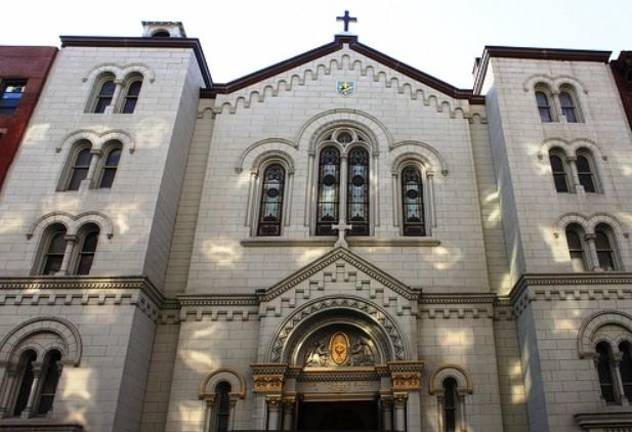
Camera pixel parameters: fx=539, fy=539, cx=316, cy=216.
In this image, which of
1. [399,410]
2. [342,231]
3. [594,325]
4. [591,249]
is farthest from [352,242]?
[594,325]

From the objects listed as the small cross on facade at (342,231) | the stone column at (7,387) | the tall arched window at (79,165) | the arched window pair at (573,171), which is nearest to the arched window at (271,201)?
the small cross on facade at (342,231)

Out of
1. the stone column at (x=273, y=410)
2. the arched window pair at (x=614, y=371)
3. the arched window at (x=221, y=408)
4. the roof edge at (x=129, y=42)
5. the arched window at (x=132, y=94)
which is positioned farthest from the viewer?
the roof edge at (x=129, y=42)

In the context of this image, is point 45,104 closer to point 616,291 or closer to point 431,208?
point 431,208

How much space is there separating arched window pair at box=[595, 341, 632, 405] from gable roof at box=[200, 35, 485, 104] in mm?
9649

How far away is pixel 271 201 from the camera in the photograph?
1764 centimetres

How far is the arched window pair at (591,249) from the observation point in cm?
1488

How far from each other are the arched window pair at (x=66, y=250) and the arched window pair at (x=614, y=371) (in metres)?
13.6

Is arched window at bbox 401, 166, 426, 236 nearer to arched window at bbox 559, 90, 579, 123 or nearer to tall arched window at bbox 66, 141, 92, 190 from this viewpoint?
arched window at bbox 559, 90, 579, 123

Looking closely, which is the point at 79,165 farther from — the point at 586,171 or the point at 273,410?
the point at 586,171

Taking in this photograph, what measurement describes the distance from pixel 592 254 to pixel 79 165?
604 inches

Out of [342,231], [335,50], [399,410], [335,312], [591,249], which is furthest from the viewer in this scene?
[335,50]

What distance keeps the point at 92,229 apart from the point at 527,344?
Answer: 12.3 metres

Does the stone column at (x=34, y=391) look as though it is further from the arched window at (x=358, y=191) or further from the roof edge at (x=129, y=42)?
the roof edge at (x=129, y=42)

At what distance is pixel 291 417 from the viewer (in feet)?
45.1
